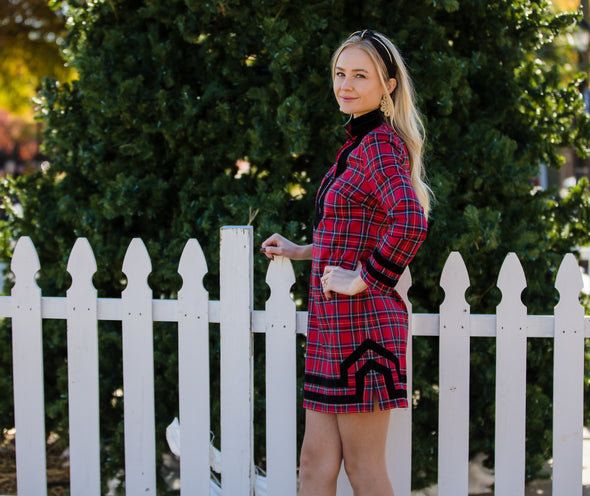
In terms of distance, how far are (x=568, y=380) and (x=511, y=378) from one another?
0.74 ft

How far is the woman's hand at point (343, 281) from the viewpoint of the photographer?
2.06m

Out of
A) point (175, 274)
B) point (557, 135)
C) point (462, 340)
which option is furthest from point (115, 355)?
point (557, 135)

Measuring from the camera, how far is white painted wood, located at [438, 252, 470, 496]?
2.60m

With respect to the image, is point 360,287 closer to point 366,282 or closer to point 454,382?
point 366,282

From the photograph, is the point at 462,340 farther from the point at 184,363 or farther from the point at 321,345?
the point at 184,363

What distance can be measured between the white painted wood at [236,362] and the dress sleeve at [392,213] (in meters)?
0.72

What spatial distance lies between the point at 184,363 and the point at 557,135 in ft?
7.24

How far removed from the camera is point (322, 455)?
2227mm

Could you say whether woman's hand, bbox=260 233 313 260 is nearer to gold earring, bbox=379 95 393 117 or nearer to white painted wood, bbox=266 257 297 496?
white painted wood, bbox=266 257 297 496

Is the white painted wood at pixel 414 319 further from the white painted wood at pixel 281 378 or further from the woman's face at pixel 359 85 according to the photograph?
the woman's face at pixel 359 85

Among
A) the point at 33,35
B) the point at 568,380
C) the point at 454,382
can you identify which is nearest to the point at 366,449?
the point at 454,382

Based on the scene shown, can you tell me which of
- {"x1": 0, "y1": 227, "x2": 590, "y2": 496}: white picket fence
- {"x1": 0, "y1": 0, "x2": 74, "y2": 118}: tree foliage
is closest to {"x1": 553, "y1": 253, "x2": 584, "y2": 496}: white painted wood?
{"x1": 0, "y1": 227, "x2": 590, "y2": 496}: white picket fence

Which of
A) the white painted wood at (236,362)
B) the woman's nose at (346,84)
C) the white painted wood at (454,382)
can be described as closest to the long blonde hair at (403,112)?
the woman's nose at (346,84)

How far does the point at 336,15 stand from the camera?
3207mm
